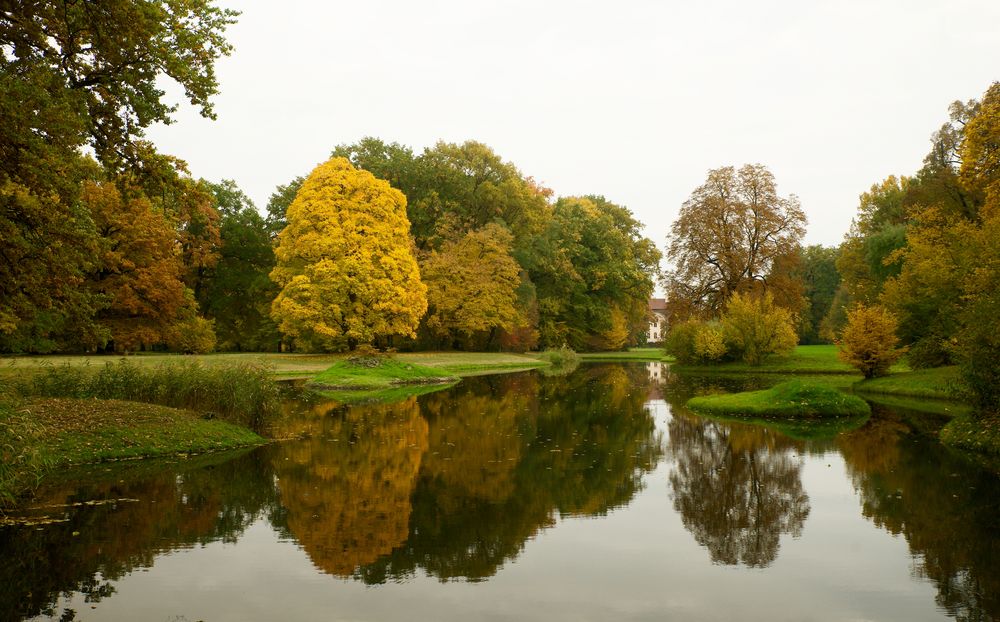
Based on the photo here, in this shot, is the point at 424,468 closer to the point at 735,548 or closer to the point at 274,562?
the point at 274,562

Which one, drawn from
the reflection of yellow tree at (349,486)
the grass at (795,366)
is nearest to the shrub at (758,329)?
the grass at (795,366)

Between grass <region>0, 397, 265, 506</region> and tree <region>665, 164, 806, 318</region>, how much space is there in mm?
37118

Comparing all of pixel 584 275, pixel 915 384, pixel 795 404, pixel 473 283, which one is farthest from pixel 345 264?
pixel 584 275

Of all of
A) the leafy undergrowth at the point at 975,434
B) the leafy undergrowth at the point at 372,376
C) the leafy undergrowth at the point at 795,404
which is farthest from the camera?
the leafy undergrowth at the point at 372,376

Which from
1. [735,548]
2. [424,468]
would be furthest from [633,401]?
[735,548]

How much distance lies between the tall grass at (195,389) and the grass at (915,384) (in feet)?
74.9

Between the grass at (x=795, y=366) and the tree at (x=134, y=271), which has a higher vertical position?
the tree at (x=134, y=271)

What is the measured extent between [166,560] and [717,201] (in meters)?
44.3

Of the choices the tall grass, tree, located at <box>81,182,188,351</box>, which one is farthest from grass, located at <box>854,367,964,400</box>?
tree, located at <box>81,182,188,351</box>

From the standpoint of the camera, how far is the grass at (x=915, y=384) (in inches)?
997

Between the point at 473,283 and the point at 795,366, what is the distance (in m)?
22.8

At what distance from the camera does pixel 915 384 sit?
27047 mm

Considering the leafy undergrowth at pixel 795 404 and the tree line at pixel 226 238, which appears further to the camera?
the leafy undergrowth at pixel 795 404

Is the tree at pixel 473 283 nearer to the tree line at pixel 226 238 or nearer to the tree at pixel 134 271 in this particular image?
the tree line at pixel 226 238
